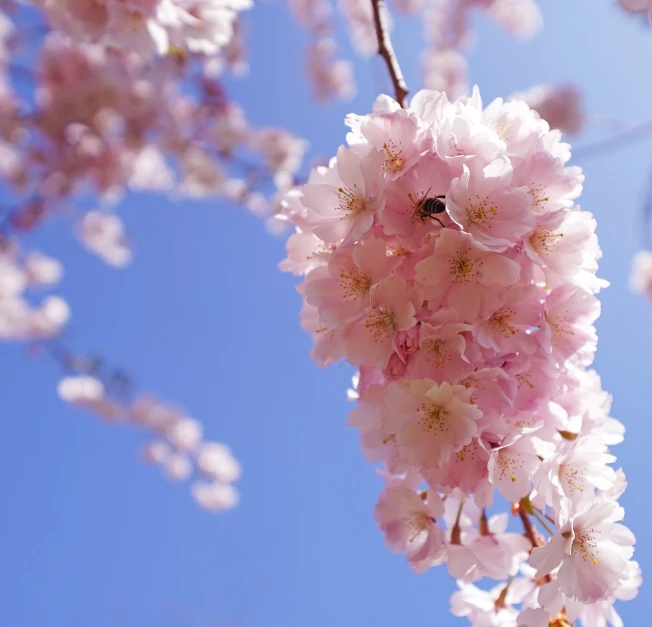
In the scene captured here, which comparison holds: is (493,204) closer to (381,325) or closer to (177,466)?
(381,325)

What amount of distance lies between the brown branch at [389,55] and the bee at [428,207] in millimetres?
358

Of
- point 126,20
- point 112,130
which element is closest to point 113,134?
point 112,130

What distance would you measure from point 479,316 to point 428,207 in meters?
0.20

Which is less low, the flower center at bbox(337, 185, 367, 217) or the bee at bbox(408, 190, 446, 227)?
the flower center at bbox(337, 185, 367, 217)

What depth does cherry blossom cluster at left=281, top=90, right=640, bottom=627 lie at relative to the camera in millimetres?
909

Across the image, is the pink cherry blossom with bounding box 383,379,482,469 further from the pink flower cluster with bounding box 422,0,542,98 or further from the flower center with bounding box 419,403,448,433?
the pink flower cluster with bounding box 422,0,542,98

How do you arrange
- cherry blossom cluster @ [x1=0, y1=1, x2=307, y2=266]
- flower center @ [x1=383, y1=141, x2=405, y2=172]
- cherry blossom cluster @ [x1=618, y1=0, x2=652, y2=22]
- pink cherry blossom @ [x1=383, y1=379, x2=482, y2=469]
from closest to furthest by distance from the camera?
pink cherry blossom @ [x1=383, y1=379, x2=482, y2=469], flower center @ [x1=383, y1=141, x2=405, y2=172], cherry blossom cluster @ [x1=618, y1=0, x2=652, y2=22], cherry blossom cluster @ [x1=0, y1=1, x2=307, y2=266]

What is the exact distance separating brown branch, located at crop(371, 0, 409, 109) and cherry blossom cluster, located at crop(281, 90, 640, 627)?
25cm

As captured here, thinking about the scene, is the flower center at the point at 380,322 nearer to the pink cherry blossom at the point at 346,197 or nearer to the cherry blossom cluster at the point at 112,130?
the pink cherry blossom at the point at 346,197

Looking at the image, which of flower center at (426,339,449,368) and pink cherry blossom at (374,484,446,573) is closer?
flower center at (426,339,449,368)

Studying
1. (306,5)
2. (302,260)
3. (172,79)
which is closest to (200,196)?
(172,79)

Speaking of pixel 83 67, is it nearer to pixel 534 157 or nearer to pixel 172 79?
pixel 172 79

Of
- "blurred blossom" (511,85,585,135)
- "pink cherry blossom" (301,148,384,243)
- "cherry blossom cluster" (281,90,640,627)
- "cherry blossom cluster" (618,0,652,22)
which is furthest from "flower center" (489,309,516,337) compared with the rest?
"blurred blossom" (511,85,585,135)

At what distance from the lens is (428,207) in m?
0.94
